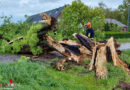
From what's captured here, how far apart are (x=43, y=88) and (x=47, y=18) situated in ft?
12.1

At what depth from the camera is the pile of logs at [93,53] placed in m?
5.05

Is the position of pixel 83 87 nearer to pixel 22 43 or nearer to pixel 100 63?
pixel 100 63

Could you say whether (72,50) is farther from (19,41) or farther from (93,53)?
(19,41)

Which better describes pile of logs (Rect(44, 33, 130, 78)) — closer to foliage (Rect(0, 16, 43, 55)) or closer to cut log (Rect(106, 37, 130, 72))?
cut log (Rect(106, 37, 130, 72))

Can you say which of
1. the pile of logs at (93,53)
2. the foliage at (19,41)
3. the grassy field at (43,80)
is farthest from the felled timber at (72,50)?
the grassy field at (43,80)

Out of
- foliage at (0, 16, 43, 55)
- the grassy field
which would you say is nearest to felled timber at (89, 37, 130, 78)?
the grassy field

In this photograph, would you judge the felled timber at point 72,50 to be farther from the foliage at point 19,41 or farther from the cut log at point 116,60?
the cut log at point 116,60

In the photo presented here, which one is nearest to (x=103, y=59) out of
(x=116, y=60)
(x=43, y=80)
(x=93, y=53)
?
(x=93, y=53)

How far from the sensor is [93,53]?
5613 millimetres

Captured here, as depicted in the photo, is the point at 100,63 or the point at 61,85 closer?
the point at 61,85

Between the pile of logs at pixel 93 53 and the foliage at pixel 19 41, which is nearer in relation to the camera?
the pile of logs at pixel 93 53

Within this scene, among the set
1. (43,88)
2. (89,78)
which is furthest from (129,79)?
(43,88)

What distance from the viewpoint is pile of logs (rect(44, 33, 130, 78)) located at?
505 centimetres

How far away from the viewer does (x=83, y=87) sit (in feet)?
12.5
